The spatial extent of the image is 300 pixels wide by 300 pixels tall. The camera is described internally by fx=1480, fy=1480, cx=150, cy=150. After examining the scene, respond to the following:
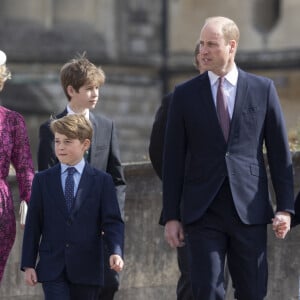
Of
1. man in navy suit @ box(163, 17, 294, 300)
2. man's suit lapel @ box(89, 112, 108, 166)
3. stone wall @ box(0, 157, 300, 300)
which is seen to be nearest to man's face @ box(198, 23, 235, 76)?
man in navy suit @ box(163, 17, 294, 300)

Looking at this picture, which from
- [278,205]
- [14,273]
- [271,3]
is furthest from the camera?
[271,3]

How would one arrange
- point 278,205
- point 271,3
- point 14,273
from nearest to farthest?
1. point 278,205
2. point 14,273
3. point 271,3

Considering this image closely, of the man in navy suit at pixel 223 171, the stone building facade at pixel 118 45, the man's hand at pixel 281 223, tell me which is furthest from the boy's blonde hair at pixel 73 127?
the stone building facade at pixel 118 45

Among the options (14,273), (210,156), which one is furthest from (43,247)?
(14,273)

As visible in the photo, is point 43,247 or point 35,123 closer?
point 43,247

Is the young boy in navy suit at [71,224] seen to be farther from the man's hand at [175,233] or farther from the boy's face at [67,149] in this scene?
the man's hand at [175,233]

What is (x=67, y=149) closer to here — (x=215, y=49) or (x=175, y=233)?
(x=175, y=233)

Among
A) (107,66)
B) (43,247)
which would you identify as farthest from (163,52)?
(43,247)

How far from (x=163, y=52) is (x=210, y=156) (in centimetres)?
2486

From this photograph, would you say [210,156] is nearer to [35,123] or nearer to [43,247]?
[43,247]

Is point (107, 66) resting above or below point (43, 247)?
below

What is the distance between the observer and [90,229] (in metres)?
7.77

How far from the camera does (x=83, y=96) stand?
8414 mm

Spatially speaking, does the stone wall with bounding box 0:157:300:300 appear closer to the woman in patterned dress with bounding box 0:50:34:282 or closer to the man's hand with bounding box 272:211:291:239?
the woman in patterned dress with bounding box 0:50:34:282
